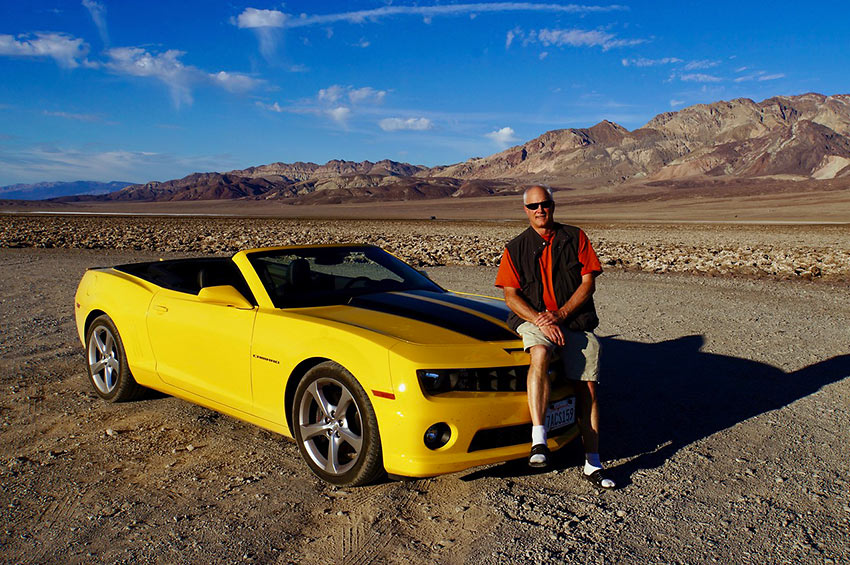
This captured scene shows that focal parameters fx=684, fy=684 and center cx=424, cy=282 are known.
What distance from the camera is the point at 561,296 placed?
415cm

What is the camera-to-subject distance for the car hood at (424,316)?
399 cm

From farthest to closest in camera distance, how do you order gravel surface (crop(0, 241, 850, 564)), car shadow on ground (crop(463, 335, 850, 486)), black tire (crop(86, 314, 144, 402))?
1. black tire (crop(86, 314, 144, 402))
2. car shadow on ground (crop(463, 335, 850, 486))
3. gravel surface (crop(0, 241, 850, 564))

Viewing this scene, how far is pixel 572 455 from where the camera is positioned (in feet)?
15.0

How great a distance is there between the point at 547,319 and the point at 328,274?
6.09 ft

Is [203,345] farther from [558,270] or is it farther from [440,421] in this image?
[558,270]

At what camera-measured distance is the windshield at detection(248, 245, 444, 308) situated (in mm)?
4738

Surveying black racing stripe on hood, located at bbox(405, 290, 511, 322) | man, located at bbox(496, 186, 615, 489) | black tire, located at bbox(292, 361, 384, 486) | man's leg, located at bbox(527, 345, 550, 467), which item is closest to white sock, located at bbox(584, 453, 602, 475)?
man, located at bbox(496, 186, 615, 489)

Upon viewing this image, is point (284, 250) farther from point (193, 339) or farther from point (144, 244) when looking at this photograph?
point (144, 244)

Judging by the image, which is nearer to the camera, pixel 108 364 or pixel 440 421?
pixel 440 421

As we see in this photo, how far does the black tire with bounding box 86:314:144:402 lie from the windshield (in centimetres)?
149

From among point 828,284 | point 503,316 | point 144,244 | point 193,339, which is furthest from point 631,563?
point 144,244

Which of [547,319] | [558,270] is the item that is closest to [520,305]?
[547,319]

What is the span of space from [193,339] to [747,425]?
13.7ft

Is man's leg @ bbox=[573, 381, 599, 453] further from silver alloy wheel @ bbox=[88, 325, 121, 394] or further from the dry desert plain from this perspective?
silver alloy wheel @ bbox=[88, 325, 121, 394]
